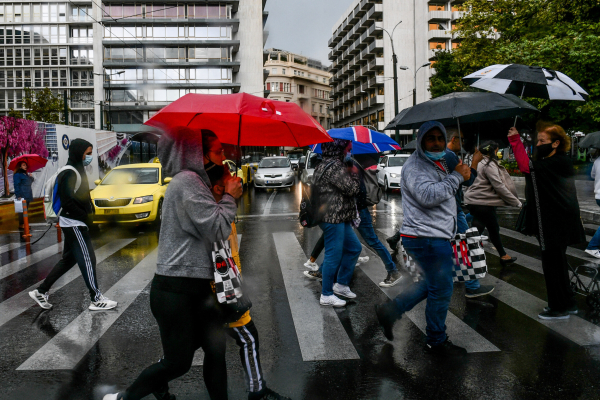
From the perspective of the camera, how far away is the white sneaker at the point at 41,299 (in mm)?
5344

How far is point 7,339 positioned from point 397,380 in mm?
3398

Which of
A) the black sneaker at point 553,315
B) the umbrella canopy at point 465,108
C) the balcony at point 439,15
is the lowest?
the black sneaker at point 553,315

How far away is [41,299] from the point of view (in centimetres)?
538

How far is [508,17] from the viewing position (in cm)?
2581

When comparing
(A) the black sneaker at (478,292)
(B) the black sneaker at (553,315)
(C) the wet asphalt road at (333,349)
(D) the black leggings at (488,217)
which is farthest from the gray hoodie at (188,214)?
(D) the black leggings at (488,217)

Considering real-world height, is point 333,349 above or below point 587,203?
below

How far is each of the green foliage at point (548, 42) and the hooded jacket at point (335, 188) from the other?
1521 cm

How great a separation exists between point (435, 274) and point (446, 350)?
0.62m

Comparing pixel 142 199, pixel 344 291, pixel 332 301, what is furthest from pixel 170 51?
pixel 332 301

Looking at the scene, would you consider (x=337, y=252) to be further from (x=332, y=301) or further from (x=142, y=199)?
(x=142, y=199)

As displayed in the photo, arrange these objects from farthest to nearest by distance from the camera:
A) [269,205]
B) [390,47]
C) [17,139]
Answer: [390,47]
[17,139]
[269,205]

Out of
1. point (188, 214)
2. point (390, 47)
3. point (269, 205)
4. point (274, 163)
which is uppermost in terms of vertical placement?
point (390, 47)

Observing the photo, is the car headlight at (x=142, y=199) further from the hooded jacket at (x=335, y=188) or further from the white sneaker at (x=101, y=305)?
the hooded jacket at (x=335, y=188)

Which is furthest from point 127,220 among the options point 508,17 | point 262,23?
point 262,23
